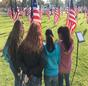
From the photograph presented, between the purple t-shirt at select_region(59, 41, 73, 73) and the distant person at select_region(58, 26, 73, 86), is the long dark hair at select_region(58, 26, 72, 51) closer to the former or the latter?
the distant person at select_region(58, 26, 73, 86)

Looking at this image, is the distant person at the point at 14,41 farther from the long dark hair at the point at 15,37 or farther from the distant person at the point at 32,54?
the distant person at the point at 32,54

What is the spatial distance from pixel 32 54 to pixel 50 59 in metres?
0.55

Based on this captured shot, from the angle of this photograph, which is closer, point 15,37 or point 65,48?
point 15,37

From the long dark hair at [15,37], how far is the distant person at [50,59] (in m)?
0.65

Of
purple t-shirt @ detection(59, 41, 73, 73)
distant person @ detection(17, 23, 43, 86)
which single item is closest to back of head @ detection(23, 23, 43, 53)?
distant person @ detection(17, 23, 43, 86)

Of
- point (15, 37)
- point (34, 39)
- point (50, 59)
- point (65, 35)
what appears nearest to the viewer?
point (34, 39)

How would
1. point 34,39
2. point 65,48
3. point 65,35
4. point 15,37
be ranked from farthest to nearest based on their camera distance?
point 65,48
point 65,35
point 15,37
point 34,39

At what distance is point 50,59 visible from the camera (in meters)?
9.52

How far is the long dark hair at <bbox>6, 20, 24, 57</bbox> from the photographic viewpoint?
380 inches

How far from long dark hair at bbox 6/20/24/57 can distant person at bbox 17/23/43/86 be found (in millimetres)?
383

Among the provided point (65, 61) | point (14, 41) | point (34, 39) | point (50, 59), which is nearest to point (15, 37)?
point (14, 41)

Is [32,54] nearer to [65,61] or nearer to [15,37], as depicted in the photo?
[15,37]

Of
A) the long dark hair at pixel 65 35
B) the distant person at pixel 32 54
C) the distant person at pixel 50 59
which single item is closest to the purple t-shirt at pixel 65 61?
the long dark hair at pixel 65 35

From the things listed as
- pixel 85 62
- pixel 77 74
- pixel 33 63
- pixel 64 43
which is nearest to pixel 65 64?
pixel 64 43
